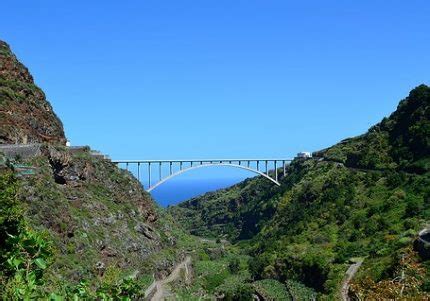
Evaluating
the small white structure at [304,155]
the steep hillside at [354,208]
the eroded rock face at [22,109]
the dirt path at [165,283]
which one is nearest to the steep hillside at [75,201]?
the eroded rock face at [22,109]

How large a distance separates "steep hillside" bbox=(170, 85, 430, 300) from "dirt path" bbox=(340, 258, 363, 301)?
→ 427 mm

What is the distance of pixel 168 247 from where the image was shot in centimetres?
5653

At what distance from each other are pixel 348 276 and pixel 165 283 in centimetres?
1733

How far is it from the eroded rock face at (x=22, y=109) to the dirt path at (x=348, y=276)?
2430 cm

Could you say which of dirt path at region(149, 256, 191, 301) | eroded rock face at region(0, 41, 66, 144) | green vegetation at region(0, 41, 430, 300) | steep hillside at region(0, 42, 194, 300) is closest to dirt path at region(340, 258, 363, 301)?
green vegetation at region(0, 41, 430, 300)

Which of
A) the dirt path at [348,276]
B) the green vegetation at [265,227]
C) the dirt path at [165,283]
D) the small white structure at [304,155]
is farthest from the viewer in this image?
the small white structure at [304,155]

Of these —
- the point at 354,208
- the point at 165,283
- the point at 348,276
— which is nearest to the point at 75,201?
the point at 165,283

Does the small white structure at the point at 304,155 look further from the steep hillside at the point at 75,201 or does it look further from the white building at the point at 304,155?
the steep hillside at the point at 75,201

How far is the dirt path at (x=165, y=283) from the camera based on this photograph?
4407 centimetres

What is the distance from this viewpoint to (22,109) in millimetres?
44594

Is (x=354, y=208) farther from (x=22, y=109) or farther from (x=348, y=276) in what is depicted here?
(x=22, y=109)

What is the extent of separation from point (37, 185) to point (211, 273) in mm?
28159

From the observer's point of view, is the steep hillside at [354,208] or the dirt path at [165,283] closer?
the steep hillside at [354,208]

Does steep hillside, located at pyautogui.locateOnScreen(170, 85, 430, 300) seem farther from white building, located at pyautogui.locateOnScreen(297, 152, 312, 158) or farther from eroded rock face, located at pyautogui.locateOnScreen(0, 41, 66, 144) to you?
eroded rock face, located at pyautogui.locateOnScreen(0, 41, 66, 144)
